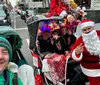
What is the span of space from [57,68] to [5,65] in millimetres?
2221

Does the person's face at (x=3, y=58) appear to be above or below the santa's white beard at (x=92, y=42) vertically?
above

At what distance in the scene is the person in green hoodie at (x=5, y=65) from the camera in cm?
213

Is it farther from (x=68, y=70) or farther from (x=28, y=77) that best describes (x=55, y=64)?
(x=28, y=77)

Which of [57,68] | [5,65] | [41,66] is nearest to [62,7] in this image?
[41,66]

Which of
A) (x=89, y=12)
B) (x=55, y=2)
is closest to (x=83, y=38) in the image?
(x=55, y=2)

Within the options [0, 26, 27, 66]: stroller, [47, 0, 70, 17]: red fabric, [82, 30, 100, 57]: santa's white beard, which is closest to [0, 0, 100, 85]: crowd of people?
[82, 30, 100, 57]: santa's white beard

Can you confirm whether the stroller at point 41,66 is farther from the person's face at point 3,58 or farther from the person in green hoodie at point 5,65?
the person's face at point 3,58

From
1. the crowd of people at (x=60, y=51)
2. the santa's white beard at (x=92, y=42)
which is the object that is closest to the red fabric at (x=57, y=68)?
the crowd of people at (x=60, y=51)

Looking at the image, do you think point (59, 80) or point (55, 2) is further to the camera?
point (55, 2)

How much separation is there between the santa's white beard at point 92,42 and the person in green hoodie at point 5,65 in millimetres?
1861

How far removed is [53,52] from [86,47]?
1041 mm

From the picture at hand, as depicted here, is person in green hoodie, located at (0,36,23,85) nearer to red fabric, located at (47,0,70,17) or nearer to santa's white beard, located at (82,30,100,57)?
santa's white beard, located at (82,30,100,57)

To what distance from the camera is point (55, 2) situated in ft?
23.1

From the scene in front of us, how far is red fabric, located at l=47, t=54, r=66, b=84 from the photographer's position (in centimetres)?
430
